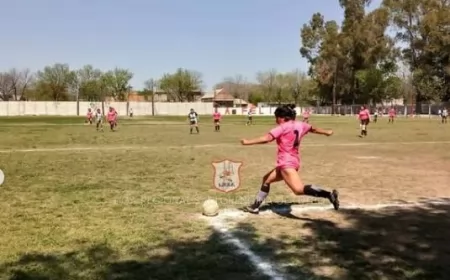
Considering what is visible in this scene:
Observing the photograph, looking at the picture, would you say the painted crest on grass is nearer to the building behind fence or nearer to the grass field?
the grass field

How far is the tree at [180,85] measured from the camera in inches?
5226

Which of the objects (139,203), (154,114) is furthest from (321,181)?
(154,114)

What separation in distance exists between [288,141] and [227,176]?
1.68 metres

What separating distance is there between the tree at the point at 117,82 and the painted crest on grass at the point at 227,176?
373 feet

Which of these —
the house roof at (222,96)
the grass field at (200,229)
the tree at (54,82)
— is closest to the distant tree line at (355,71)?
the tree at (54,82)

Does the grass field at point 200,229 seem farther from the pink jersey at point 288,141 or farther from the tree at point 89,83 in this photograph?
the tree at point 89,83

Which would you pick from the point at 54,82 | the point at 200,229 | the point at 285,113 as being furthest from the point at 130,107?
the point at 200,229

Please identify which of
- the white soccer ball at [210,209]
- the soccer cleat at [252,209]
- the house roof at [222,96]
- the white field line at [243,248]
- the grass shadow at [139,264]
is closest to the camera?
the grass shadow at [139,264]

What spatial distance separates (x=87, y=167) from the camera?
1488 centimetres

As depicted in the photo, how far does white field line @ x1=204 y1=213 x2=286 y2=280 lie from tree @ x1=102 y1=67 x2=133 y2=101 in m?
115

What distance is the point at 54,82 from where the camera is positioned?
117m

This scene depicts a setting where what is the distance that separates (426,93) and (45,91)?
76.6 m

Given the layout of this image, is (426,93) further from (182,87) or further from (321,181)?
(321,181)

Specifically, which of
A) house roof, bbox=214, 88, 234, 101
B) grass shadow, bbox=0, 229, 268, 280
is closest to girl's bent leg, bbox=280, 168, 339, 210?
grass shadow, bbox=0, 229, 268, 280
